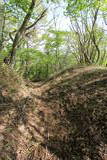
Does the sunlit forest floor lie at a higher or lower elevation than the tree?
lower

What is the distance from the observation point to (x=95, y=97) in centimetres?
734

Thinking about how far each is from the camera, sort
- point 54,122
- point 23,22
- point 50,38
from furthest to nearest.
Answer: point 50,38 → point 23,22 → point 54,122

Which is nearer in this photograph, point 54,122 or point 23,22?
point 54,122

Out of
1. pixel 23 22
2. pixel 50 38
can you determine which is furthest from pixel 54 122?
pixel 50 38

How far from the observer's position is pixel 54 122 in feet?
21.6

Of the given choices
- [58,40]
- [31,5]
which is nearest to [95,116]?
[31,5]

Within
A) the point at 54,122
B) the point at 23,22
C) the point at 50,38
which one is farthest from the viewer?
the point at 50,38

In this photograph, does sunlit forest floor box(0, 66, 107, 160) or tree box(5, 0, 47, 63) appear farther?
tree box(5, 0, 47, 63)

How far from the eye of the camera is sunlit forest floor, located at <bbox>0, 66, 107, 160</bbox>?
5.21 meters

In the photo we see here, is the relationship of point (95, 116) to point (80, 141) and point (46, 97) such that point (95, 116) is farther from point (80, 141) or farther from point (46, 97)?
point (46, 97)

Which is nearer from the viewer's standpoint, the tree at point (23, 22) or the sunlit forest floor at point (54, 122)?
the sunlit forest floor at point (54, 122)

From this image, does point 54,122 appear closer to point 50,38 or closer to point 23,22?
point 23,22

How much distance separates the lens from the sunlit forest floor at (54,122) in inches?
205

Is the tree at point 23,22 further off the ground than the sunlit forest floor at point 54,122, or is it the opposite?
the tree at point 23,22
